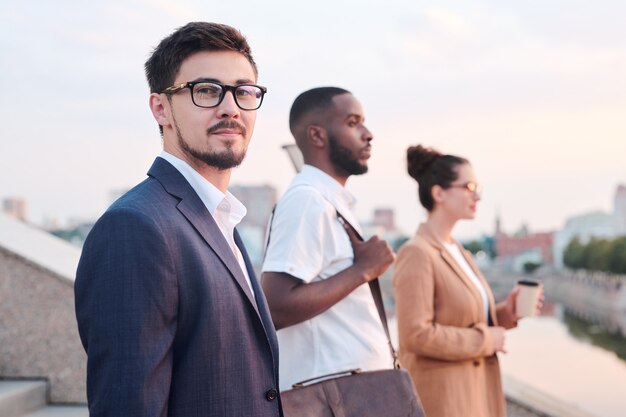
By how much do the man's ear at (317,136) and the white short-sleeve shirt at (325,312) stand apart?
230 millimetres

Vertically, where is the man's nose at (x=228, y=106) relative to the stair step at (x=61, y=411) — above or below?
above

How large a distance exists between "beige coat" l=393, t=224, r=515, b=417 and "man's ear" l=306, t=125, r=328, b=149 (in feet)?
2.61

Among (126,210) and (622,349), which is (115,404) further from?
(622,349)

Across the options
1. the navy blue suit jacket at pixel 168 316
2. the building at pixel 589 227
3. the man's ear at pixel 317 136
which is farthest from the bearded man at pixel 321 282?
the building at pixel 589 227

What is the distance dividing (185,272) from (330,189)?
1.27 meters

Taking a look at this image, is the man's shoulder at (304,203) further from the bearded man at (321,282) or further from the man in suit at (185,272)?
the man in suit at (185,272)

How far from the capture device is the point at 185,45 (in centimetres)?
159

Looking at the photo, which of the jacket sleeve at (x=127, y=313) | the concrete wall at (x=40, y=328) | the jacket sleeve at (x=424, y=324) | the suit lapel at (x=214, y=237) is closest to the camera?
the jacket sleeve at (x=127, y=313)

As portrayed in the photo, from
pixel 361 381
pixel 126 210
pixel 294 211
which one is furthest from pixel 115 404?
pixel 294 211

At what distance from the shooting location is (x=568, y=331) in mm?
56875

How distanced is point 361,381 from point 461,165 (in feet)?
5.45

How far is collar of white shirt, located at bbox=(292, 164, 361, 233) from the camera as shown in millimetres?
2613

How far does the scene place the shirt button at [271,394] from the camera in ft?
5.10

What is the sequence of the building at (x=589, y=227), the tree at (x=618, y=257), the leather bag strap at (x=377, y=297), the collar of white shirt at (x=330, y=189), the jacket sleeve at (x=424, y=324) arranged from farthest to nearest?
the building at (x=589, y=227) → the tree at (x=618, y=257) → the jacket sleeve at (x=424, y=324) → the collar of white shirt at (x=330, y=189) → the leather bag strap at (x=377, y=297)
